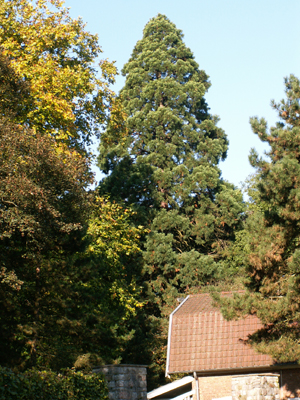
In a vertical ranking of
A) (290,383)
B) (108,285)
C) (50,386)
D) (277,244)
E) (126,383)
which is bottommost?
(50,386)

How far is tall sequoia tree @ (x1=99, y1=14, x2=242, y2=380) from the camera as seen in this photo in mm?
28609

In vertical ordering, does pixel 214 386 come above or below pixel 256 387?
above

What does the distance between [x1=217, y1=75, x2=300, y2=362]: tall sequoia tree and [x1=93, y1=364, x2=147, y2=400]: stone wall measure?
132 inches

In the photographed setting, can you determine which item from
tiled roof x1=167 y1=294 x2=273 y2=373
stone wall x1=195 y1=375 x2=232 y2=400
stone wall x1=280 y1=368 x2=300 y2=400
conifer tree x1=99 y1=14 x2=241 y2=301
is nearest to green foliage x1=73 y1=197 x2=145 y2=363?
tiled roof x1=167 y1=294 x2=273 y2=373

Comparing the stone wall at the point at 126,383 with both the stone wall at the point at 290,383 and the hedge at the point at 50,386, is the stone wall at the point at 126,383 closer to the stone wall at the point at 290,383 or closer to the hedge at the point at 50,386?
the hedge at the point at 50,386

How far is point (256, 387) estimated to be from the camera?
11281mm

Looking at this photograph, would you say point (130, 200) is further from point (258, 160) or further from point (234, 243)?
point (258, 160)

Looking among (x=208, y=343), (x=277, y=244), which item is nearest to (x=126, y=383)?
(x=277, y=244)

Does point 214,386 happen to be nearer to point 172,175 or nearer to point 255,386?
point 255,386

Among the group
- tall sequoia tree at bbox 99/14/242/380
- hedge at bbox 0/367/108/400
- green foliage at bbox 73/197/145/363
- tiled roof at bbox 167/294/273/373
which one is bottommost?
hedge at bbox 0/367/108/400

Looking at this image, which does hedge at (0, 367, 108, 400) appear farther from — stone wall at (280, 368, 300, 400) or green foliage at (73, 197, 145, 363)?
stone wall at (280, 368, 300, 400)

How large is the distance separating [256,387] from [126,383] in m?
2.99

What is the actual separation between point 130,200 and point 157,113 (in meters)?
6.07

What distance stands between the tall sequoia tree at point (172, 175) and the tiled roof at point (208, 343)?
647 cm
